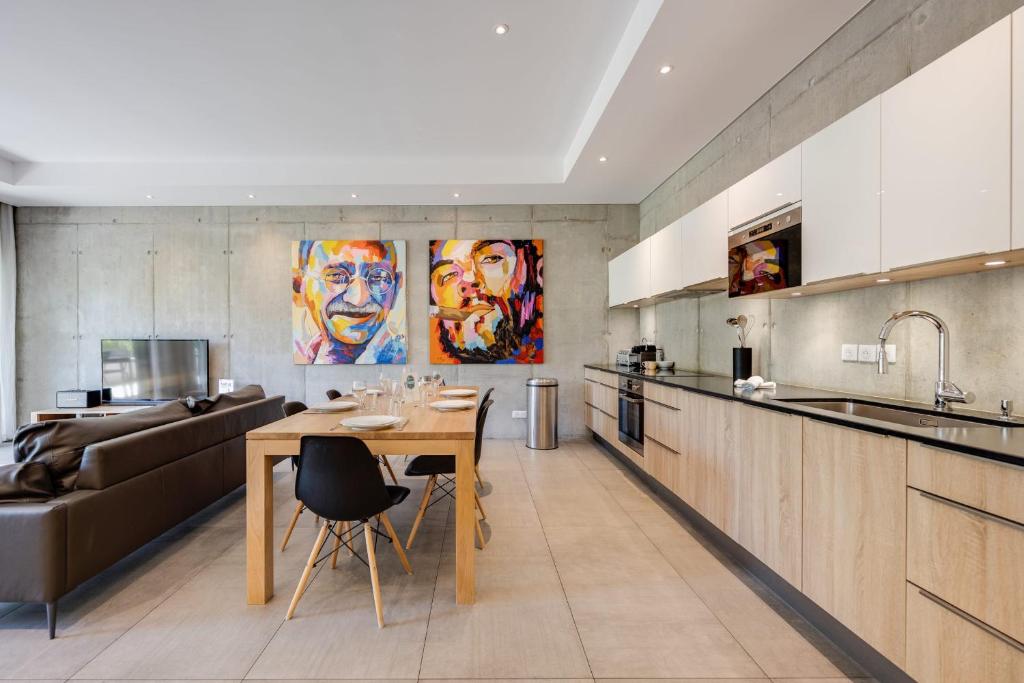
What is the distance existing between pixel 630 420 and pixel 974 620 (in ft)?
9.20

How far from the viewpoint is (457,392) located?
12.1ft

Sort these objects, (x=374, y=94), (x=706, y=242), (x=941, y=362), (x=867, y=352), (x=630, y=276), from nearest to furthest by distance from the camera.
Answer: (x=941, y=362), (x=867, y=352), (x=706, y=242), (x=374, y=94), (x=630, y=276)

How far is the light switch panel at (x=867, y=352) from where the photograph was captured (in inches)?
91.0

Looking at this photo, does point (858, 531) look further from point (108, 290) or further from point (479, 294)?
point (108, 290)

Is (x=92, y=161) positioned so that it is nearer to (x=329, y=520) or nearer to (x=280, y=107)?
(x=280, y=107)

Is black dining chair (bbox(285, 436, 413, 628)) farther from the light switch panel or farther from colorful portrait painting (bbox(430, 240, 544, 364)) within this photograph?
colorful portrait painting (bbox(430, 240, 544, 364))

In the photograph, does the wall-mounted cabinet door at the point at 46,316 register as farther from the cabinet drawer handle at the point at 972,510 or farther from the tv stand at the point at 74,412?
the cabinet drawer handle at the point at 972,510

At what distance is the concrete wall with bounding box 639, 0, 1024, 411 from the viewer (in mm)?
1788

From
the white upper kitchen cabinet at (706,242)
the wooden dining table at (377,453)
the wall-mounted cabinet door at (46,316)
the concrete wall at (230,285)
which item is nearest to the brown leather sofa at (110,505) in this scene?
the wooden dining table at (377,453)

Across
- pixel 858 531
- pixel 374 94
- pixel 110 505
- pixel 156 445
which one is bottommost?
pixel 110 505

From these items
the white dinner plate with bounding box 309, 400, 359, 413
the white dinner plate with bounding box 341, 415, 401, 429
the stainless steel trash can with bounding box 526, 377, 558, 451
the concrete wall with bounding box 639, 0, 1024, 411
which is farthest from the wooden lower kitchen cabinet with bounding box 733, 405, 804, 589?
the stainless steel trash can with bounding box 526, 377, 558, 451

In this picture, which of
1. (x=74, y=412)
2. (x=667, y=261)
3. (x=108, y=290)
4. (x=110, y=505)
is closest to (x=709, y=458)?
(x=667, y=261)

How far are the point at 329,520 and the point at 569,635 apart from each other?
3.98ft

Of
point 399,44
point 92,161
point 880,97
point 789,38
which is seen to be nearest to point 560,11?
point 399,44
